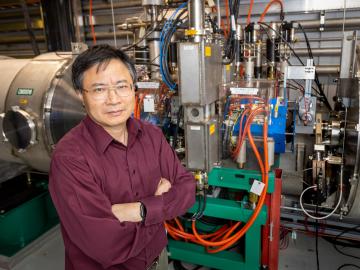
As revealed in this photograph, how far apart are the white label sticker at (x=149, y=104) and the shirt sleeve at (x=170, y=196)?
713 mm

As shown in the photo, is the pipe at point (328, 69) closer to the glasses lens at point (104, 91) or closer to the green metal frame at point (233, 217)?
the green metal frame at point (233, 217)

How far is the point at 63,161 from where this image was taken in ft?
3.25

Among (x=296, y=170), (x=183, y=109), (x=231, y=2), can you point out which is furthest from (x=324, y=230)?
(x=231, y=2)

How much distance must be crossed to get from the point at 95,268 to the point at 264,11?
7.78 feet

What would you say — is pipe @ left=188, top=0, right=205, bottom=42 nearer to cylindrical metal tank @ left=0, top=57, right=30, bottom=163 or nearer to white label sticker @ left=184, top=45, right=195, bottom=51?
white label sticker @ left=184, top=45, right=195, bottom=51

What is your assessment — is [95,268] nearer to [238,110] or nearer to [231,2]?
[238,110]

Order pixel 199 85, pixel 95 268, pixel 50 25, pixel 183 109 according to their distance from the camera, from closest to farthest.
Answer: pixel 95 268, pixel 199 85, pixel 183 109, pixel 50 25

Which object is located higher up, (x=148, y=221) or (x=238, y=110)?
(x=238, y=110)

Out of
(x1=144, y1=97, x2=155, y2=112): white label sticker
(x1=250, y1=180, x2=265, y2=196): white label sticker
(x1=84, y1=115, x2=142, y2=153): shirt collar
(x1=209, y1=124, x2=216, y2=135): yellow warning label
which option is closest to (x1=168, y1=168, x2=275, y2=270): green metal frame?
A: (x1=250, y1=180, x2=265, y2=196): white label sticker

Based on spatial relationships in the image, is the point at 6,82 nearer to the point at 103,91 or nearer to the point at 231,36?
the point at 103,91

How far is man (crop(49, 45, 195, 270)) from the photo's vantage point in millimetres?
971

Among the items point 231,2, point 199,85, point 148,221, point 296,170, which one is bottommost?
point 296,170

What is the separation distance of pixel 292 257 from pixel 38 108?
195 centimetres

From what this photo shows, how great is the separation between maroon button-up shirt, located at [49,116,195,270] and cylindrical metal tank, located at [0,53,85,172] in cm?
87
